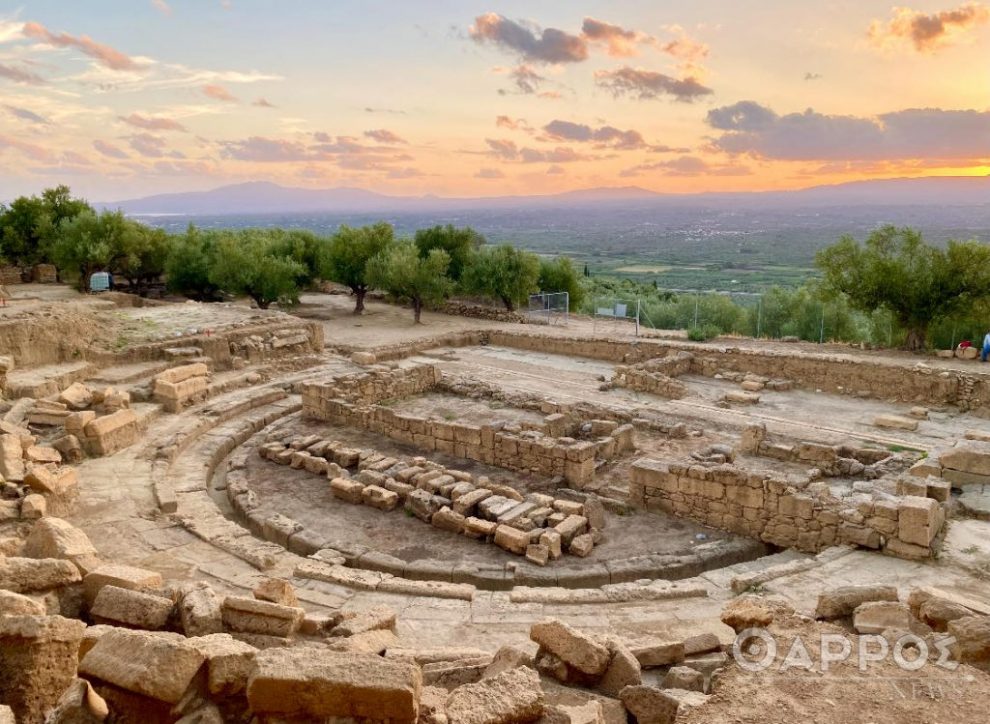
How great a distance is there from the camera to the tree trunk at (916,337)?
84.4ft

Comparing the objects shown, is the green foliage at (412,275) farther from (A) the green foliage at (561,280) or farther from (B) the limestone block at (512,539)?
(B) the limestone block at (512,539)

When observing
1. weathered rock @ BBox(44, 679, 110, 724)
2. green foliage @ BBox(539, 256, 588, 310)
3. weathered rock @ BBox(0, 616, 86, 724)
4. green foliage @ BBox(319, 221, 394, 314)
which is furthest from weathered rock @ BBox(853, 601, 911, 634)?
green foliage @ BBox(539, 256, 588, 310)

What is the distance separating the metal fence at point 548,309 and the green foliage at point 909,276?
40.5 feet

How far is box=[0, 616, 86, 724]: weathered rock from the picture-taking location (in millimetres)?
5273

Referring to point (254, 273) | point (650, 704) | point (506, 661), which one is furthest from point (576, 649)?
point (254, 273)

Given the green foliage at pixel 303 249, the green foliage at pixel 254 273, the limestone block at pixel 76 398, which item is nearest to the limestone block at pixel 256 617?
the limestone block at pixel 76 398

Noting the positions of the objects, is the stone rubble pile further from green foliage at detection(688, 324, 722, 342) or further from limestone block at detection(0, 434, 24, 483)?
green foliage at detection(688, 324, 722, 342)

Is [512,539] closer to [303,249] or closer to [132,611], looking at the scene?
[132,611]

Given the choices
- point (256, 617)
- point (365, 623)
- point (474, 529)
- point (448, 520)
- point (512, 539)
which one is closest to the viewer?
point (256, 617)

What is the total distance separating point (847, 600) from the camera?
7465 mm

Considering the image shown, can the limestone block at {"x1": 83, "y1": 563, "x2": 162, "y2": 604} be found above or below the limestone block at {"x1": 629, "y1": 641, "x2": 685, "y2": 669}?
above

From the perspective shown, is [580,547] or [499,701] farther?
[580,547]

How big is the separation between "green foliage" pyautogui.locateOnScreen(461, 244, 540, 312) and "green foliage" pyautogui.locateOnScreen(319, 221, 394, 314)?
196 inches

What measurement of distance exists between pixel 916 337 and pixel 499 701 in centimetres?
2624
